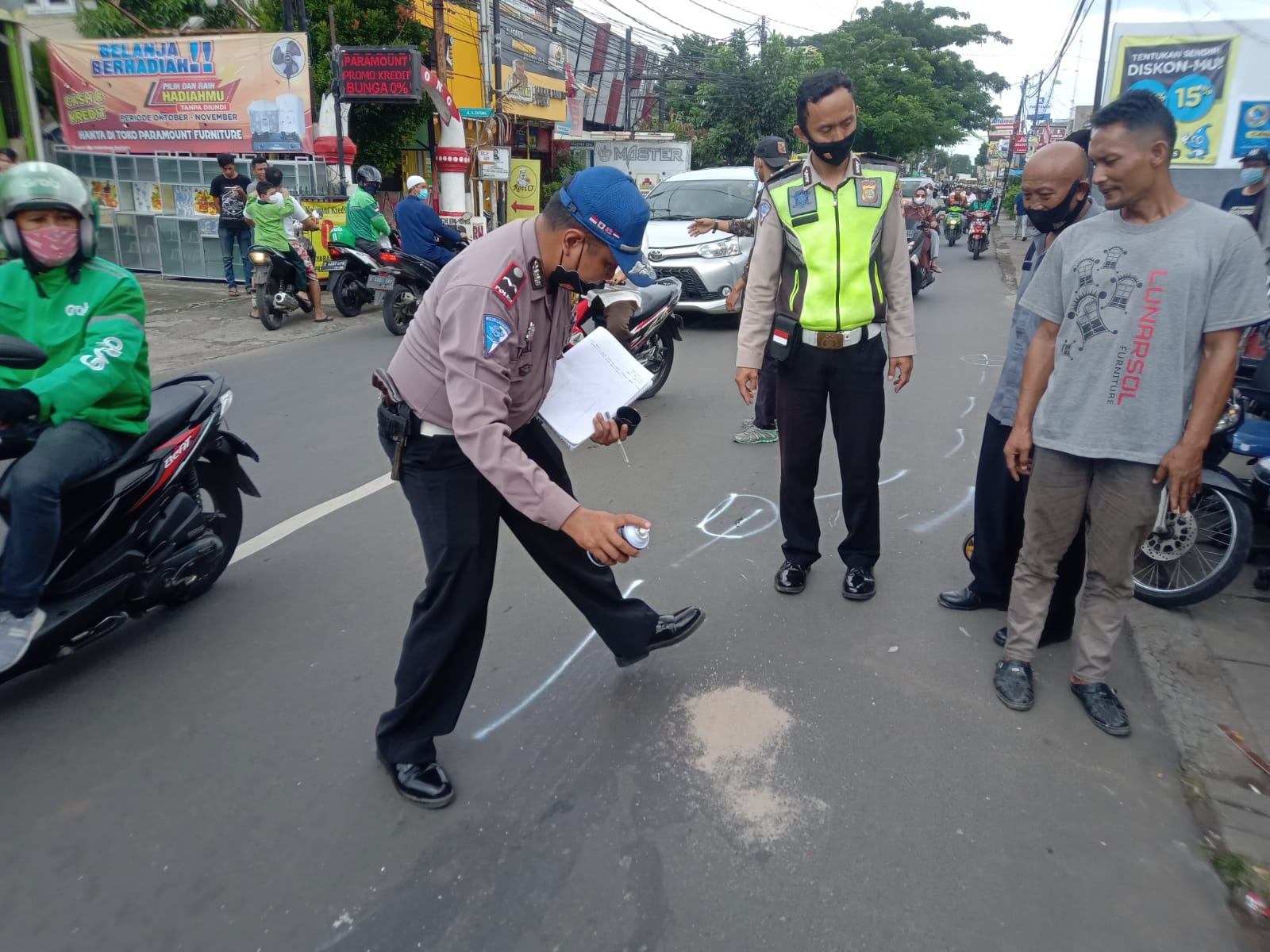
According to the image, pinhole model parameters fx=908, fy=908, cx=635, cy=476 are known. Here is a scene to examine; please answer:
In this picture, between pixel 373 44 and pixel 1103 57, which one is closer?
pixel 1103 57

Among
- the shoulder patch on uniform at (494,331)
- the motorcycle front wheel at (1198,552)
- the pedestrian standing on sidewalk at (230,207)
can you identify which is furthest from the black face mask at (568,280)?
the pedestrian standing on sidewalk at (230,207)

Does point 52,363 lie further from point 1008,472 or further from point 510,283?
point 1008,472

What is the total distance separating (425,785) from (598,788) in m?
0.50

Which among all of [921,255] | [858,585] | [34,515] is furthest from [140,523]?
[921,255]

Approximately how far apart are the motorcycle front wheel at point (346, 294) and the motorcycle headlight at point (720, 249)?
13.9ft

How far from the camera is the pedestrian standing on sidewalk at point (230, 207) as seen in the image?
38.1 ft

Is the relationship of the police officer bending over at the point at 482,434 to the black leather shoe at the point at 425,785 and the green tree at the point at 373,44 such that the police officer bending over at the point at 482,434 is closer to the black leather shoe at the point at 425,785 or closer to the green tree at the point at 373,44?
the black leather shoe at the point at 425,785

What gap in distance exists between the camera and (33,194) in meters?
2.99

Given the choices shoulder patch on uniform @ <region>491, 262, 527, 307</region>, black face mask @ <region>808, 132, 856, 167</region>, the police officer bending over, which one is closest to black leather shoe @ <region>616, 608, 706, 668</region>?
the police officer bending over

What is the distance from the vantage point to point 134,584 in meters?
3.37

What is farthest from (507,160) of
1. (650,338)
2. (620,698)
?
(620,698)

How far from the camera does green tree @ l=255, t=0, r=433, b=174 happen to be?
14.6 m

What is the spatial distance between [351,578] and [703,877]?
93.1 inches

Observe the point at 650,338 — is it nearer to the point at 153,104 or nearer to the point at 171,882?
the point at 171,882
